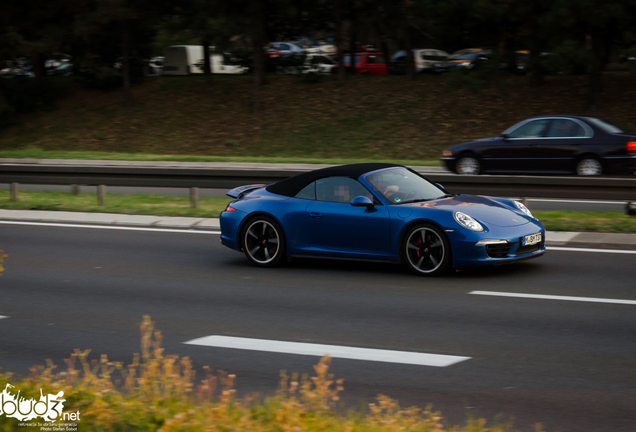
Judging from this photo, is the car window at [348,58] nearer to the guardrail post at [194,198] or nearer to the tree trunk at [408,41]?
the tree trunk at [408,41]

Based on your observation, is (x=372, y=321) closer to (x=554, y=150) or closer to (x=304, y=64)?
(x=554, y=150)

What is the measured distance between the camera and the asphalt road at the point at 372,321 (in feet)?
18.0

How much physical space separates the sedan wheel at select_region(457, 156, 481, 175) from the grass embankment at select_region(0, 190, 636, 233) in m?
5.92

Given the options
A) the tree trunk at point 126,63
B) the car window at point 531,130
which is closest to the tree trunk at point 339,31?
the tree trunk at point 126,63

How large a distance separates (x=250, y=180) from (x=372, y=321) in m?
8.24

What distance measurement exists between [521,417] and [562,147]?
1453 centimetres

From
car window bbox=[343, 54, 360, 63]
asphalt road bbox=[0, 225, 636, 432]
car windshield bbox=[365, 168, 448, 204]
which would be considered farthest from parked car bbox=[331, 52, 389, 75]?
car windshield bbox=[365, 168, 448, 204]

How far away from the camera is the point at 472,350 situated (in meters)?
6.49

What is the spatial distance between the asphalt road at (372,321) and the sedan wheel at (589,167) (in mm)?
8022

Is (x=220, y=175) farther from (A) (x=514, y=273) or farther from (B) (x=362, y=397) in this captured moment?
(B) (x=362, y=397)

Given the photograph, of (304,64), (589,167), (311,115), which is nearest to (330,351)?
(589,167)

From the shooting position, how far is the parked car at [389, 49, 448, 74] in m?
40.9

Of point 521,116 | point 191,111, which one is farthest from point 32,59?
point 521,116

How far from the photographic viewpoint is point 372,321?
747cm
